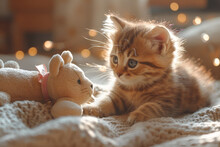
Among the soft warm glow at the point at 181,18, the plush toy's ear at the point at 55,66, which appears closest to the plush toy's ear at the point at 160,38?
the plush toy's ear at the point at 55,66

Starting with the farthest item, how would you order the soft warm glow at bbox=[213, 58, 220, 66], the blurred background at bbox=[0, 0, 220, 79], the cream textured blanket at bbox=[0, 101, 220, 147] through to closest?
the blurred background at bbox=[0, 0, 220, 79], the soft warm glow at bbox=[213, 58, 220, 66], the cream textured blanket at bbox=[0, 101, 220, 147]

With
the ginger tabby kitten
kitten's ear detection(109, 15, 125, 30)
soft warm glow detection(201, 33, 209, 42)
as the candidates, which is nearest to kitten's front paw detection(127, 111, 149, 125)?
the ginger tabby kitten

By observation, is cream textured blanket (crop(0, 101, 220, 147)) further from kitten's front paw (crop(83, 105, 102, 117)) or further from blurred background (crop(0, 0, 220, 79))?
blurred background (crop(0, 0, 220, 79))

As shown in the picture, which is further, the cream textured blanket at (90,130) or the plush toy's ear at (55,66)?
the plush toy's ear at (55,66)

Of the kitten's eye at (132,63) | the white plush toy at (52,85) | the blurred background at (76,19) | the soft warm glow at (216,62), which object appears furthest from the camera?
the blurred background at (76,19)

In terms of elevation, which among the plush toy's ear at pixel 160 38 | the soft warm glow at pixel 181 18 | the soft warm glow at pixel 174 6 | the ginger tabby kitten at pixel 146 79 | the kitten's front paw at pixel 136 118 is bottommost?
the kitten's front paw at pixel 136 118

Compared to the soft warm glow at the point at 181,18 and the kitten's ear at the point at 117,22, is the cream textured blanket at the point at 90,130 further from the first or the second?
the soft warm glow at the point at 181,18

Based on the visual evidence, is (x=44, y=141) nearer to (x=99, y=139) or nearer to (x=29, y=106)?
(x=99, y=139)

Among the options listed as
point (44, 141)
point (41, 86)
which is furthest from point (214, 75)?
point (44, 141)
